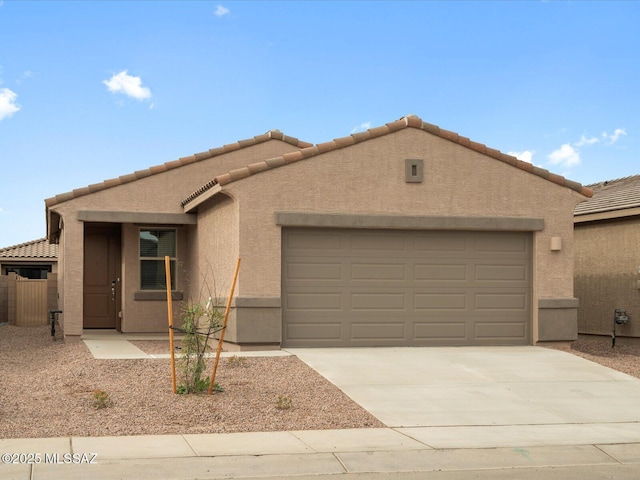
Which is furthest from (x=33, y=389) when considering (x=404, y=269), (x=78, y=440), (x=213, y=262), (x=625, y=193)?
(x=625, y=193)

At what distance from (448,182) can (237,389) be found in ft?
21.4

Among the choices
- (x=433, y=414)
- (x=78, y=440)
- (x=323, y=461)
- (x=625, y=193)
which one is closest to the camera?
(x=323, y=461)

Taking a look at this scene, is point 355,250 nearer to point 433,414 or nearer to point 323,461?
point 433,414

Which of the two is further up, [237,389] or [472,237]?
[472,237]

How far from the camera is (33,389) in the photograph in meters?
13.2

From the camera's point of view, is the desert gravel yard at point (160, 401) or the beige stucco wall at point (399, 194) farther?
the beige stucco wall at point (399, 194)

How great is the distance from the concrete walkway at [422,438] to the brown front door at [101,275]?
26.2 feet

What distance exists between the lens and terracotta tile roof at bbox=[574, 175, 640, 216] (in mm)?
21234

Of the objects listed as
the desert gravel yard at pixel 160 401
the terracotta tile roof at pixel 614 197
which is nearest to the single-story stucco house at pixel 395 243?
the desert gravel yard at pixel 160 401

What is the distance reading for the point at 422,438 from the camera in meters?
10.2

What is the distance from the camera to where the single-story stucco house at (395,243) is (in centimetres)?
1611

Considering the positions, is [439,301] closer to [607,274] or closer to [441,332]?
[441,332]

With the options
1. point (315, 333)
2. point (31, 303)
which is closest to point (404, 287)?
point (315, 333)

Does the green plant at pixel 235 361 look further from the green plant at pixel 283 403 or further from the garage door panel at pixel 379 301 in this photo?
the garage door panel at pixel 379 301
